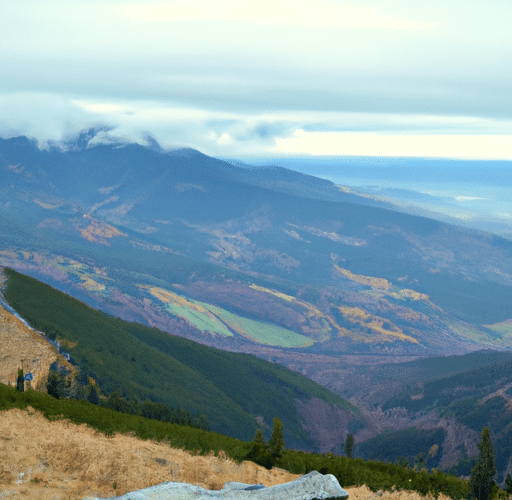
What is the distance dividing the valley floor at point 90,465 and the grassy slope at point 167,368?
47.8 metres

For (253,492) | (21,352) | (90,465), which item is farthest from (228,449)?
(21,352)

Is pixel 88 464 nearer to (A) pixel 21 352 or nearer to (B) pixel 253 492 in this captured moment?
(B) pixel 253 492

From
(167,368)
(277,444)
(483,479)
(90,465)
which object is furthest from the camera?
(167,368)

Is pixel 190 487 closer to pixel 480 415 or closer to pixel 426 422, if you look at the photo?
pixel 480 415

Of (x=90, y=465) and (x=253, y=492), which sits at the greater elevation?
(x=253, y=492)

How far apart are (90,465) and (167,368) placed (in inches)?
3441

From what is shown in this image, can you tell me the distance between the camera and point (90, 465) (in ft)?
117

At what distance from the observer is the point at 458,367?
19662 cm

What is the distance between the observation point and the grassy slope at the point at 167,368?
321 feet

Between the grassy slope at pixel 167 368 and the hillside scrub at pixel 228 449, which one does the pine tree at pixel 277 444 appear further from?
the grassy slope at pixel 167 368

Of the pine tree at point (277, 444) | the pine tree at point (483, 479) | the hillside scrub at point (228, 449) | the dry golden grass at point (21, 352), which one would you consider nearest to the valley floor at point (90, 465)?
the hillside scrub at point (228, 449)

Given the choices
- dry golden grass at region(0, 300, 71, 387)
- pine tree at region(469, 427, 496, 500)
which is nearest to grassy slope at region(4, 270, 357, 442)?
dry golden grass at region(0, 300, 71, 387)

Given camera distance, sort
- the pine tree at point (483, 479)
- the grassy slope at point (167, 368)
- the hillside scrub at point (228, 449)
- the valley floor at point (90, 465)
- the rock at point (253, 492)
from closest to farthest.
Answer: the rock at point (253, 492)
the valley floor at point (90, 465)
the pine tree at point (483, 479)
the hillside scrub at point (228, 449)
the grassy slope at point (167, 368)

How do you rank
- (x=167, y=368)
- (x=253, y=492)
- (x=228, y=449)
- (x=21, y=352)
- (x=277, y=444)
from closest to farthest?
(x=253, y=492) → (x=277, y=444) → (x=228, y=449) → (x=21, y=352) → (x=167, y=368)
